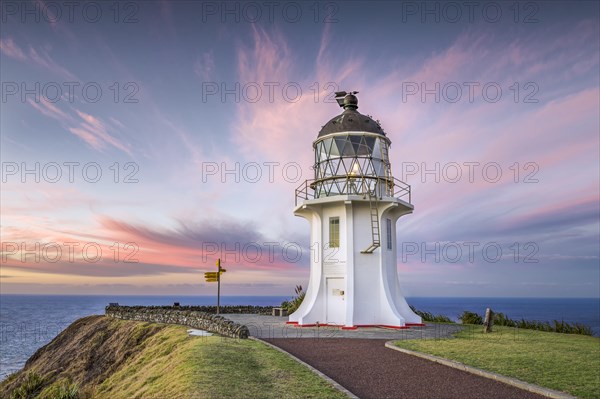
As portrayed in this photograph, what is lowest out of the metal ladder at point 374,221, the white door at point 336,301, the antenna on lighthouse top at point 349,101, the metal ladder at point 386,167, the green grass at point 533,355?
the green grass at point 533,355

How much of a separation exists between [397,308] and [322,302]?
3900 millimetres

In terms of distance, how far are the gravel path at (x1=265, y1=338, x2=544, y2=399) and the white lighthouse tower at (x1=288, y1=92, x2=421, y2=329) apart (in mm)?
7353

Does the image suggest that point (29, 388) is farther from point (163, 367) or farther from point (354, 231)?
point (354, 231)

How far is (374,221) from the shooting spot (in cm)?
2408

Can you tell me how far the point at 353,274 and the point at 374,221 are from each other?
113 inches

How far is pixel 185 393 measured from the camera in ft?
33.7

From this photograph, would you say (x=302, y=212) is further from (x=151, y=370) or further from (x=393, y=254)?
(x=151, y=370)

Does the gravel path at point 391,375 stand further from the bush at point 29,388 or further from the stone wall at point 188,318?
the bush at point 29,388

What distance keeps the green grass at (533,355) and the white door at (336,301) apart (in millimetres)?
5726

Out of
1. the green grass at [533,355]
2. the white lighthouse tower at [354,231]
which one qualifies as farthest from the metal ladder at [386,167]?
the green grass at [533,355]

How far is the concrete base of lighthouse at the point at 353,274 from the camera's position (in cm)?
2375

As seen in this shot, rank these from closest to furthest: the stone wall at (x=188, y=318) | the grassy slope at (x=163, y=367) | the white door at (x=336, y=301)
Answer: the grassy slope at (x=163, y=367), the stone wall at (x=188, y=318), the white door at (x=336, y=301)

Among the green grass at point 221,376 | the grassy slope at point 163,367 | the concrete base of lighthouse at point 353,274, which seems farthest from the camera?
the concrete base of lighthouse at point 353,274

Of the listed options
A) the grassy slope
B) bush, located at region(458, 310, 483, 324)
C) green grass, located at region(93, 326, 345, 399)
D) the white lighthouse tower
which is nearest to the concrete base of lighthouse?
the white lighthouse tower
